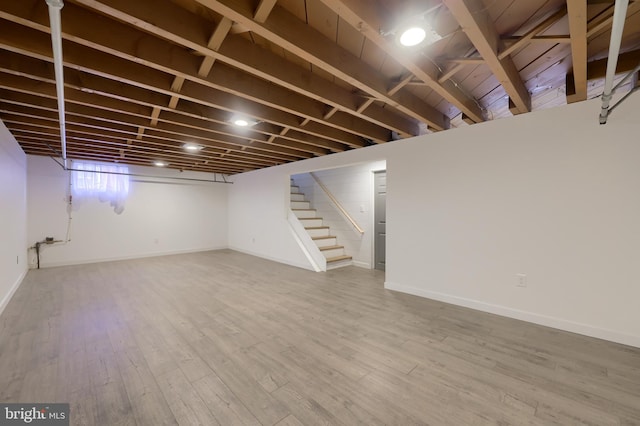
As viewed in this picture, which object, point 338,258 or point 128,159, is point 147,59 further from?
point 128,159

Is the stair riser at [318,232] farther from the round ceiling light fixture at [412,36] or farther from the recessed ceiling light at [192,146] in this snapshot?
the round ceiling light fixture at [412,36]

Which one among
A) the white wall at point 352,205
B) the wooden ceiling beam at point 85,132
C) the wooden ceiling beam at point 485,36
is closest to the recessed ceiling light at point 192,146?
the wooden ceiling beam at point 85,132

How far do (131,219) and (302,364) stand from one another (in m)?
6.56

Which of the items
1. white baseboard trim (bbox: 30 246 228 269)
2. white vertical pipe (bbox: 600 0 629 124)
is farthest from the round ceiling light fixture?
white baseboard trim (bbox: 30 246 228 269)

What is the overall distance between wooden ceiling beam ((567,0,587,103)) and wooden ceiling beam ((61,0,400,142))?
66.3 inches

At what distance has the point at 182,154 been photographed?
5.26m

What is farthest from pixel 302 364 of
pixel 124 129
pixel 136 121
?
pixel 124 129

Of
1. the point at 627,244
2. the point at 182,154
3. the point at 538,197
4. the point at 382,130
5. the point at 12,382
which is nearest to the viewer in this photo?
the point at 12,382

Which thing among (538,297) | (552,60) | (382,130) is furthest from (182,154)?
(538,297)

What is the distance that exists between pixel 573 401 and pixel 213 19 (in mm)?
3460

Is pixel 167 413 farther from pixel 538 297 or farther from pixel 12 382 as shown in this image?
pixel 538 297

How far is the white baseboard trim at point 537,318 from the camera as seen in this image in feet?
8.08

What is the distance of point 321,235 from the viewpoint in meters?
6.23

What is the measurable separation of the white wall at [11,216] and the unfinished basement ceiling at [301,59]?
0.43 metres
